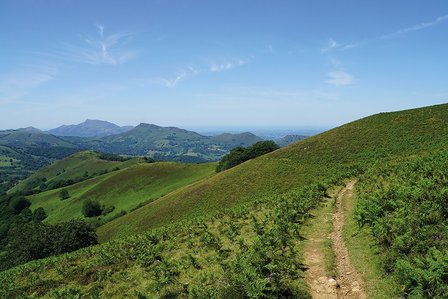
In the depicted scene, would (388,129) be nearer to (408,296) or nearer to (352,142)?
(352,142)

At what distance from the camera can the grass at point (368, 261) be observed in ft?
41.1

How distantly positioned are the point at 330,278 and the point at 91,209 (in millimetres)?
102964

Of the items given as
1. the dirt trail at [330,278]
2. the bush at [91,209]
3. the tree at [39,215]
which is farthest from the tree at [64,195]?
the dirt trail at [330,278]

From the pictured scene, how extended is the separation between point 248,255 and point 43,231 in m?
46.7

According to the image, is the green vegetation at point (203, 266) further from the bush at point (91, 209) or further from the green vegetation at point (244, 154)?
the bush at point (91, 209)

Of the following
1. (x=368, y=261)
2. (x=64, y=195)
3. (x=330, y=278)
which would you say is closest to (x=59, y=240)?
(x=330, y=278)

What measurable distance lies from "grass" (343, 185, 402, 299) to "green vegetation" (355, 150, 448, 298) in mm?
394

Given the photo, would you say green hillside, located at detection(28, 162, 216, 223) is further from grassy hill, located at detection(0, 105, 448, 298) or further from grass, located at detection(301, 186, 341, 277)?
grass, located at detection(301, 186, 341, 277)

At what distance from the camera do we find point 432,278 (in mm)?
10883

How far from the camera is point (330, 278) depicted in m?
14.6

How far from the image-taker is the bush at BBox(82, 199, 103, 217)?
104 meters

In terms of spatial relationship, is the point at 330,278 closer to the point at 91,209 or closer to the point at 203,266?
the point at 203,266

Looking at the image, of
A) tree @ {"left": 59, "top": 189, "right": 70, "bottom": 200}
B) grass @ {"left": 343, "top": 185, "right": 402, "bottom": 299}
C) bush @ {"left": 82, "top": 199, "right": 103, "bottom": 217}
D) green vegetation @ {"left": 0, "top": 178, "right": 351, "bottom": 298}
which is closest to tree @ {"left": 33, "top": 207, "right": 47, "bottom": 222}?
tree @ {"left": 59, "top": 189, "right": 70, "bottom": 200}

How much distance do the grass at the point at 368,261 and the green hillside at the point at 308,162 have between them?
29321 mm
